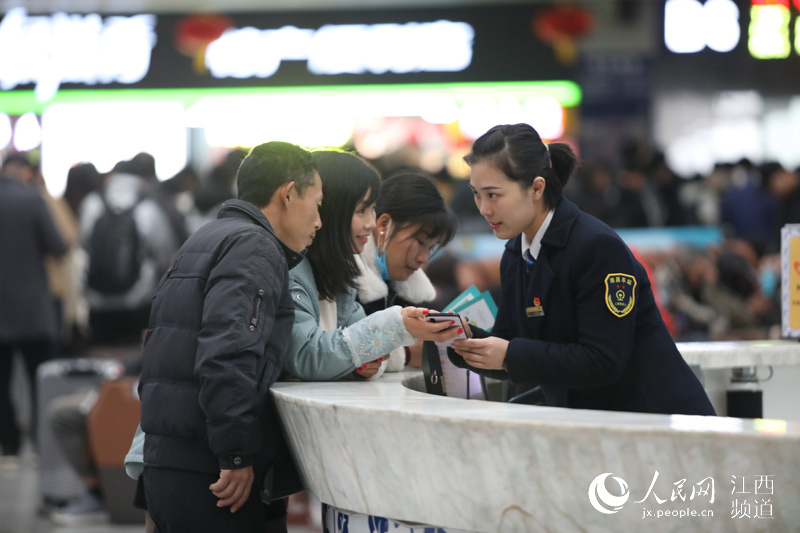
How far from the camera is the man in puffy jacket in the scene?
1.90 meters

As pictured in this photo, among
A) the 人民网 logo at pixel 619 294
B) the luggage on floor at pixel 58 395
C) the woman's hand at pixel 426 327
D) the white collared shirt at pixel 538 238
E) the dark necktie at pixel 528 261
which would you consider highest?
the white collared shirt at pixel 538 238

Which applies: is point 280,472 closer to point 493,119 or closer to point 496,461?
point 496,461

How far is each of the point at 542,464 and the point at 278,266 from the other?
2.56 ft

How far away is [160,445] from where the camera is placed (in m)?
2.01

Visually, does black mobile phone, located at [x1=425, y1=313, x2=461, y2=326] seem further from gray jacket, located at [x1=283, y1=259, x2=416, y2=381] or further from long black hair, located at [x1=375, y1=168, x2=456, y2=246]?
long black hair, located at [x1=375, y1=168, x2=456, y2=246]

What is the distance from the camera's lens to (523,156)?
2184mm

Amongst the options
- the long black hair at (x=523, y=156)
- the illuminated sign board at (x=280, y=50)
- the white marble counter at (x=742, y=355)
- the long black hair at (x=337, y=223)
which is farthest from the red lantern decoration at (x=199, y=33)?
the long black hair at (x=523, y=156)

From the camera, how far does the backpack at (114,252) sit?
5773 millimetres

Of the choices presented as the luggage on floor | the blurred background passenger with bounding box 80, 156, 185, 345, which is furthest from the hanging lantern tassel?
the luggage on floor

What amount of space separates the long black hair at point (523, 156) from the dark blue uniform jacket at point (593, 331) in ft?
0.20

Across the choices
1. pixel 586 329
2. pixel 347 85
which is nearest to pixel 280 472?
pixel 586 329

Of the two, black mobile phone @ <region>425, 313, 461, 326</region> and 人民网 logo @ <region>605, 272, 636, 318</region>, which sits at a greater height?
人民网 logo @ <region>605, 272, 636, 318</region>

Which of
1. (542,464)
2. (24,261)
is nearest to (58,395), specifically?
(24,261)

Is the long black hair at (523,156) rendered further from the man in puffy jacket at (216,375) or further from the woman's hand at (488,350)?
the man in puffy jacket at (216,375)
